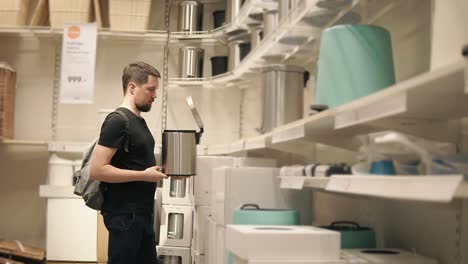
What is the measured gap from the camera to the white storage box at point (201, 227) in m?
3.34

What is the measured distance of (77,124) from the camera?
16.1ft

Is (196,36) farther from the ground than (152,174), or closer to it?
farther from the ground

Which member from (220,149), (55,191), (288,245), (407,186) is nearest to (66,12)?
(55,191)

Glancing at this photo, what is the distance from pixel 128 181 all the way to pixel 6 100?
2400 millimetres

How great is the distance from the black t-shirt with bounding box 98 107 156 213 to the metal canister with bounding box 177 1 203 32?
2.30 metres

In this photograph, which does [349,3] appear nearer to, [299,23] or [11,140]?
[299,23]

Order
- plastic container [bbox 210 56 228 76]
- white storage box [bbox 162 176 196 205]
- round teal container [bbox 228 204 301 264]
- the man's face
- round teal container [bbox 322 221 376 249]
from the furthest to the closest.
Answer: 1. plastic container [bbox 210 56 228 76]
2. white storage box [bbox 162 176 196 205]
3. the man's face
4. round teal container [bbox 228 204 301 264]
5. round teal container [bbox 322 221 376 249]

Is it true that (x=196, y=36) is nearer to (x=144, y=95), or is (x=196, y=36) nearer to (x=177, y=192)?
(x=177, y=192)

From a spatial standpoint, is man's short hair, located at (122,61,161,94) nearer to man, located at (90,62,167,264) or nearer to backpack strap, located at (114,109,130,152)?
man, located at (90,62,167,264)

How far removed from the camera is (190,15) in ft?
15.6

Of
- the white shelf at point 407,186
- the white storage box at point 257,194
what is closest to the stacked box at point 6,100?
the white storage box at point 257,194

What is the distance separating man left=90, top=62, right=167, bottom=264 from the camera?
247cm

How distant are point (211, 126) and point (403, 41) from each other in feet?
10.1

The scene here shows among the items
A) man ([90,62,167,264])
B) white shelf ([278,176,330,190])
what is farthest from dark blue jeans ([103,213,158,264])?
white shelf ([278,176,330,190])
